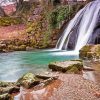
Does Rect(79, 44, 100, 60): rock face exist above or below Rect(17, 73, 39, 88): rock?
below

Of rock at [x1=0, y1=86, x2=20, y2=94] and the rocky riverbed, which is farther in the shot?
rock at [x1=0, y1=86, x2=20, y2=94]

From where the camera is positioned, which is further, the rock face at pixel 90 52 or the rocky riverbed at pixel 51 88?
the rock face at pixel 90 52

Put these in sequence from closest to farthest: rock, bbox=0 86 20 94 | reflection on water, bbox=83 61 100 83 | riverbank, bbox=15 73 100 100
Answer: riverbank, bbox=15 73 100 100
rock, bbox=0 86 20 94
reflection on water, bbox=83 61 100 83

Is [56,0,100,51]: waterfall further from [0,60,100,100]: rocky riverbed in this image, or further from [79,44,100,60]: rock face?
[0,60,100,100]: rocky riverbed

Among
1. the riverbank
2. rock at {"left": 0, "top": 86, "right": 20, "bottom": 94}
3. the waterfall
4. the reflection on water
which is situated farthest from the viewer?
the waterfall

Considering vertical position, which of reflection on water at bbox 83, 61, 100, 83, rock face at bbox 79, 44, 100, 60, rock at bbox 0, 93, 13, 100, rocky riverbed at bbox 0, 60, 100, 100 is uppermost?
rock at bbox 0, 93, 13, 100

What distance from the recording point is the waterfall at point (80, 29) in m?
18.6

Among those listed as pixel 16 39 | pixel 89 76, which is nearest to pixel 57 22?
pixel 16 39

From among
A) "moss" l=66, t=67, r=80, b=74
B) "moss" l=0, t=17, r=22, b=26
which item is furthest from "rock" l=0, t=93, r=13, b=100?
"moss" l=0, t=17, r=22, b=26

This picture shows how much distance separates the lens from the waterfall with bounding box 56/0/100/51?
18562mm

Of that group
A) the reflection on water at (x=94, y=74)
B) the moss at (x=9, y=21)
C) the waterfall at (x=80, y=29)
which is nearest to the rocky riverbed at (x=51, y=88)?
the reflection on water at (x=94, y=74)

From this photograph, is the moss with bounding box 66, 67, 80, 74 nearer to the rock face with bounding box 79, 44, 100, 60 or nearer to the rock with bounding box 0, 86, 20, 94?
the rock with bounding box 0, 86, 20, 94

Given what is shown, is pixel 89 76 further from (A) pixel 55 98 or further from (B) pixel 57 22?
(B) pixel 57 22

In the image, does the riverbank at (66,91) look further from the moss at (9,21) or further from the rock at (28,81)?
the moss at (9,21)
